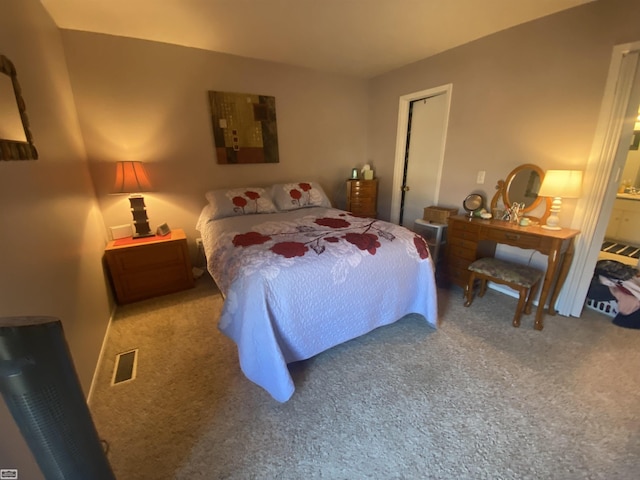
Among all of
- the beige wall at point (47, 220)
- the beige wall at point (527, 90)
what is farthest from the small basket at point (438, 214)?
the beige wall at point (47, 220)

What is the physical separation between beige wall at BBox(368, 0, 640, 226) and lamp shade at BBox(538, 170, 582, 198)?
0.21 m

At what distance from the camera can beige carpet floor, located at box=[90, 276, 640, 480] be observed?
3.80ft

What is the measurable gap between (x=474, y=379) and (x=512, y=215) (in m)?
1.50

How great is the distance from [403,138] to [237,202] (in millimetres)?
2237

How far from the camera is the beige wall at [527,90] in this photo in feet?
6.14

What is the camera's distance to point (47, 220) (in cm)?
138

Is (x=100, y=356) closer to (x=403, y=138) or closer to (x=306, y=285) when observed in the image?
(x=306, y=285)

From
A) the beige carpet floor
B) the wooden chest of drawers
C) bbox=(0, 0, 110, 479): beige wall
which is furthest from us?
the wooden chest of drawers

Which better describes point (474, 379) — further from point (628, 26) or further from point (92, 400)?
point (628, 26)

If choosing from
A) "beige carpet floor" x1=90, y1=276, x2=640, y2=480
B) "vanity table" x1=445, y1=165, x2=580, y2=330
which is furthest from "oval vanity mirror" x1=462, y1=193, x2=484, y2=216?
"beige carpet floor" x1=90, y1=276, x2=640, y2=480

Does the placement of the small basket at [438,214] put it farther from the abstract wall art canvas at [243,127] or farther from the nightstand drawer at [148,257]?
the nightstand drawer at [148,257]

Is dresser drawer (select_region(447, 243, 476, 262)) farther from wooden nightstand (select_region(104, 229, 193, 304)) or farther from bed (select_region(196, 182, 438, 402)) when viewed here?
wooden nightstand (select_region(104, 229, 193, 304))

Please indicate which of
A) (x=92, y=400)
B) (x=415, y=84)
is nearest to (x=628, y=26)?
(x=415, y=84)

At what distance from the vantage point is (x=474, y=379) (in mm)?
1583
